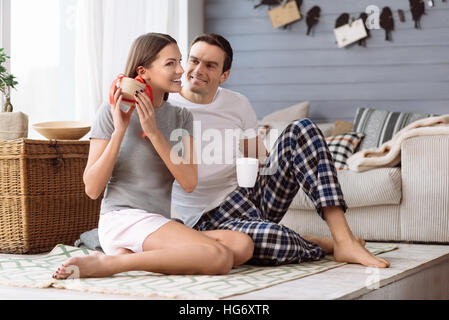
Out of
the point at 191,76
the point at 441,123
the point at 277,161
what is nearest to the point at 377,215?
the point at 441,123

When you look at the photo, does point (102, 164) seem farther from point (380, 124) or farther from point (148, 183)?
point (380, 124)

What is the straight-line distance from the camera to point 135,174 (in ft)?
6.62

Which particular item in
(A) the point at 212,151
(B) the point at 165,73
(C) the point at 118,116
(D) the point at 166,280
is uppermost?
(B) the point at 165,73

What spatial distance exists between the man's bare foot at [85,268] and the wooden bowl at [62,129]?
1.06 metres

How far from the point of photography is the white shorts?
1946mm

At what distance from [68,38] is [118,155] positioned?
1.45 meters

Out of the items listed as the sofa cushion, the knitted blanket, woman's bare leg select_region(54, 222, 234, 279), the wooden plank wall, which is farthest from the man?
the wooden plank wall

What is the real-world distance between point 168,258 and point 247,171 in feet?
1.35

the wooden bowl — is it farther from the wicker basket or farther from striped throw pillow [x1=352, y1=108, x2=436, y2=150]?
striped throw pillow [x1=352, y1=108, x2=436, y2=150]

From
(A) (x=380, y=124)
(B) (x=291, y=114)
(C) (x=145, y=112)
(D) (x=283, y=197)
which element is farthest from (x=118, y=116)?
(B) (x=291, y=114)

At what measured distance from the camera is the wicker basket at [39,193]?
8.70 ft

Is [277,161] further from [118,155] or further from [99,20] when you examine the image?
[99,20]

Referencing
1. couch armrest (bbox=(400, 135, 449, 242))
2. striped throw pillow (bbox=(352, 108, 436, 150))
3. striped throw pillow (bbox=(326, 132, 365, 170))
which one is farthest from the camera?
striped throw pillow (bbox=(352, 108, 436, 150))

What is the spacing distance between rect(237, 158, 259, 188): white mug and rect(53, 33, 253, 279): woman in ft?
0.51
